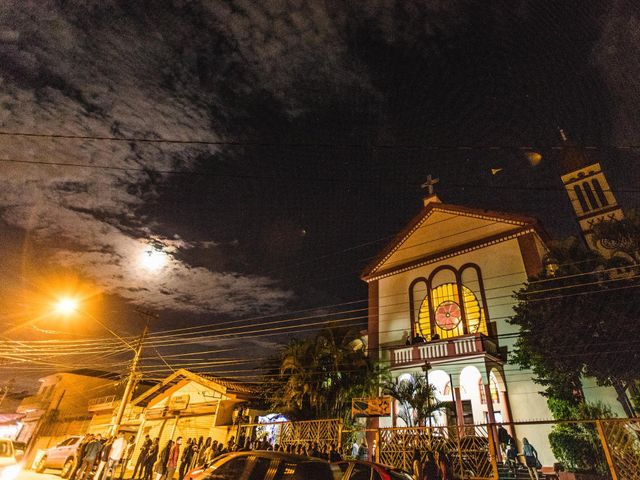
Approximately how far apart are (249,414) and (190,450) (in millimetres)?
5127

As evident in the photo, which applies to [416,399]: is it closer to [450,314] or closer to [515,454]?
[515,454]

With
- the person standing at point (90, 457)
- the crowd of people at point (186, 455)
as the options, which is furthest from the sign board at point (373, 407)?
the person standing at point (90, 457)

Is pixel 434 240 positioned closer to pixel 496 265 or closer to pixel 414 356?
pixel 496 265

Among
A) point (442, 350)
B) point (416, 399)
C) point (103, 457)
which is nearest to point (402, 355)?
point (442, 350)

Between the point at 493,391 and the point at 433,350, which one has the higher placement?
the point at 433,350

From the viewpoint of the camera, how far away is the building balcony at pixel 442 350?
17106 millimetres

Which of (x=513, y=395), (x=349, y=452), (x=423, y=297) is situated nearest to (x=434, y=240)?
(x=423, y=297)

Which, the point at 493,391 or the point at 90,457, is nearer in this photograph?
the point at 90,457

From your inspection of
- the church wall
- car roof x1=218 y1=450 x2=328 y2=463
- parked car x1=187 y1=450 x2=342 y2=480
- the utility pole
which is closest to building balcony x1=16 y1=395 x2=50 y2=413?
the utility pole

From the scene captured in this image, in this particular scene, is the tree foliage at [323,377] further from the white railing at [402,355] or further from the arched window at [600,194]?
the arched window at [600,194]

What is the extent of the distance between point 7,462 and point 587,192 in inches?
1569

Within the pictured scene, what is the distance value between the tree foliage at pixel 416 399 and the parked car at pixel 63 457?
16.1 metres

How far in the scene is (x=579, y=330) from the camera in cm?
1388

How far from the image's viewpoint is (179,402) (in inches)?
902
